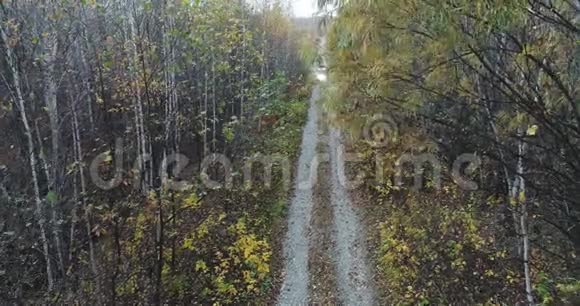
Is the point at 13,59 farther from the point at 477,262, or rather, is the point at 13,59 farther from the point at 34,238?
the point at 477,262

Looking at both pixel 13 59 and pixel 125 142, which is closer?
pixel 13 59

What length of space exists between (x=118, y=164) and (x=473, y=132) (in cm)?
1003

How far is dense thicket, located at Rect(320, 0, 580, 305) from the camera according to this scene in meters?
2.79

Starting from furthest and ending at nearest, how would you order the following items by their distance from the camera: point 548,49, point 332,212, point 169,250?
point 332,212, point 169,250, point 548,49

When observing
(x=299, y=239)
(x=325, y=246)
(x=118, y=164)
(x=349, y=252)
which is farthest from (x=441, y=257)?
(x=118, y=164)

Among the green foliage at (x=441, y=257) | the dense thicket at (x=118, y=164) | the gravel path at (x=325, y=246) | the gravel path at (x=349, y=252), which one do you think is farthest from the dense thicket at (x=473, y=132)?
the dense thicket at (x=118, y=164)

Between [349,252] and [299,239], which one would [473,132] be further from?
[299,239]

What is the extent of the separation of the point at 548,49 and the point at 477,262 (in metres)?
5.56

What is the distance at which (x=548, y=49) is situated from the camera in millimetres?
3934

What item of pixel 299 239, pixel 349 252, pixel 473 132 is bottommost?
pixel 349 252

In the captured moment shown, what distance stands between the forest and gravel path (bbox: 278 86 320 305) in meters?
0.05

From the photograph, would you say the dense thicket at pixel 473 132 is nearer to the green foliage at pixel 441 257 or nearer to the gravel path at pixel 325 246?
the green foliage at pixel 441 257

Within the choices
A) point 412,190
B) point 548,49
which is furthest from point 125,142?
point 548,49

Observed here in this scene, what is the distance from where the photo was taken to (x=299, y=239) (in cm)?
1093
